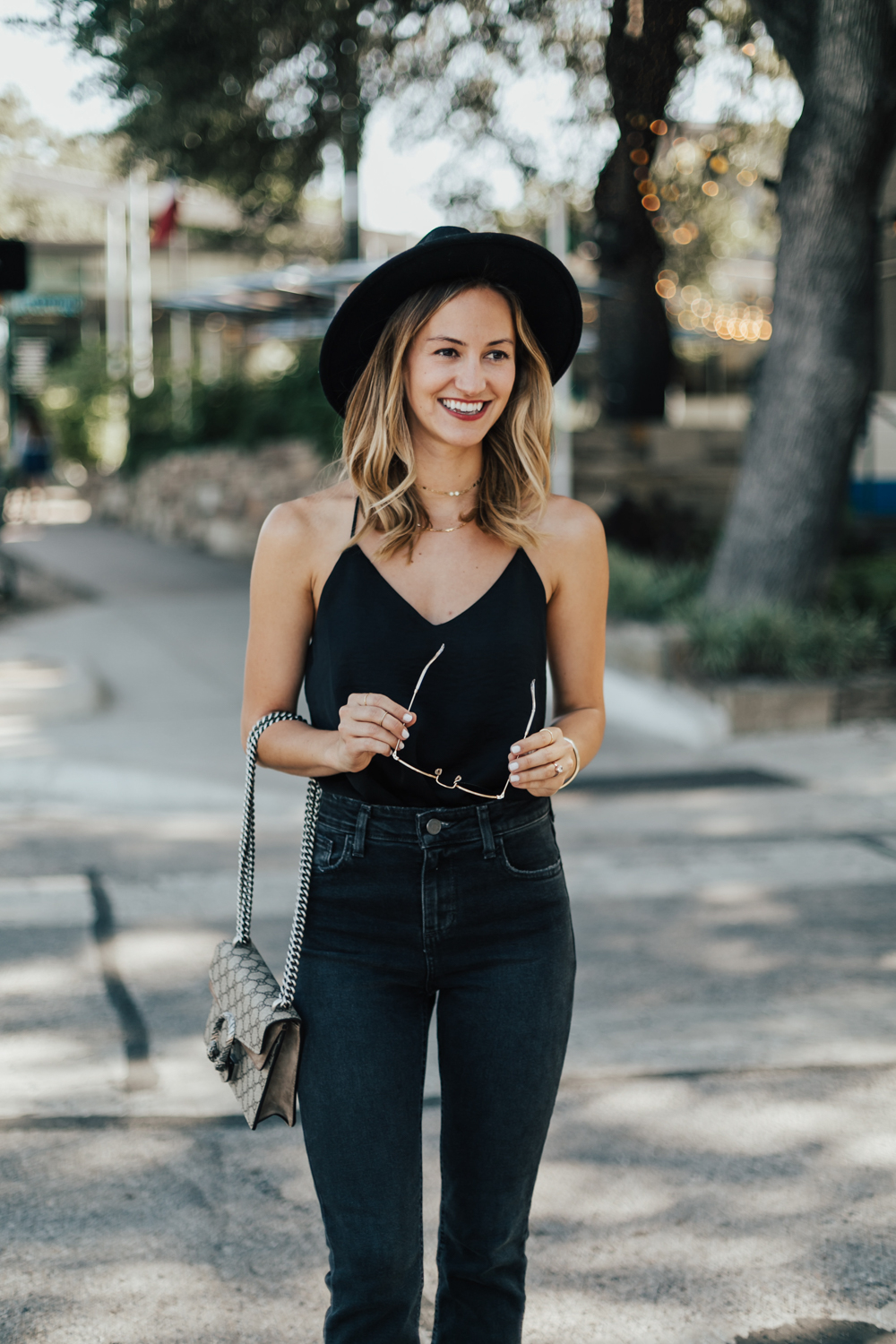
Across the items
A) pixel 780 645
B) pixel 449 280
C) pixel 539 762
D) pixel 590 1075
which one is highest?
pixel 449 280

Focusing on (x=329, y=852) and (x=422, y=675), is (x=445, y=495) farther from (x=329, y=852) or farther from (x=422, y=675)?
(x=329, y=852)

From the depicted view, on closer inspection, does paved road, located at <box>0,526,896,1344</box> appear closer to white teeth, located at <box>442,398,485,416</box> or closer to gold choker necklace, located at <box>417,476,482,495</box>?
gold choker necklace, located at <box>417,476,482,495</box>

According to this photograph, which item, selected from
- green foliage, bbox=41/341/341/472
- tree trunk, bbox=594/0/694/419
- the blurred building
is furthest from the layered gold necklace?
the blurred building

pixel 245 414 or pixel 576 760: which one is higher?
pixel 245 414

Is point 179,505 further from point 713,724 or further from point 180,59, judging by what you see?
point 713,724

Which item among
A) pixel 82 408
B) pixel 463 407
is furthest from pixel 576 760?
pixel 82 408

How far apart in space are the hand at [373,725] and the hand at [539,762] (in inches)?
6.7

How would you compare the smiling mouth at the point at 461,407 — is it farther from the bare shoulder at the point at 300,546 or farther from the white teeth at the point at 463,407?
the bare shoulder at the point at 300,546

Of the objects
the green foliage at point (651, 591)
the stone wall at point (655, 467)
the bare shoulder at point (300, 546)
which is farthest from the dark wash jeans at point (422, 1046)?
the stone wall at point (655, 467)

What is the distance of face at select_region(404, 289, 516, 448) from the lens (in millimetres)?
2197

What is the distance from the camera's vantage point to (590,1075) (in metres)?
3.87

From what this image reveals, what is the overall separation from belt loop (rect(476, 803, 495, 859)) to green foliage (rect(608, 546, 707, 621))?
755 cm

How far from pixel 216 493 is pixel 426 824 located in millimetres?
15246

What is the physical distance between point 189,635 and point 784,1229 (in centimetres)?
887
